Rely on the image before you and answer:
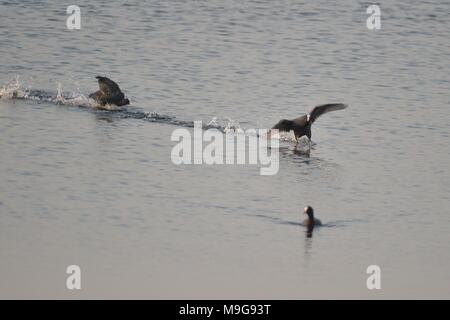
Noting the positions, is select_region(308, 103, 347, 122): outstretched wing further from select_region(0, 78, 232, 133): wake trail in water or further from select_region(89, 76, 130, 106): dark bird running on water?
select_region(89, 76, 130, 106): dark bird running on water

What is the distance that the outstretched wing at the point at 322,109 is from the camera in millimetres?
20266

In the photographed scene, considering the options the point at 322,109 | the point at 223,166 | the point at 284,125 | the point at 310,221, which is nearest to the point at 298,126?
the point at 284,125

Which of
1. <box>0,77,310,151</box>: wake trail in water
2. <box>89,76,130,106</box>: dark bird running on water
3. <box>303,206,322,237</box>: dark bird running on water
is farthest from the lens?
<box>89,76,130,106</box>: dark bird running on water

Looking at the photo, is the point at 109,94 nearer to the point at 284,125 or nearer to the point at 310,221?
the point at 284,125

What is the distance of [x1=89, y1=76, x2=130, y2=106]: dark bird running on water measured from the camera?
21.3 metres

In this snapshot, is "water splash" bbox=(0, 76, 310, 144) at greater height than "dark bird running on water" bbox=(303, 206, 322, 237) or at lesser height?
greater

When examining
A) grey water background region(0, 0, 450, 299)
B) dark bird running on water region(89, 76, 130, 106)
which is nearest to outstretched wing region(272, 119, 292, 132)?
grey water background region(0, 0, 450, 299)

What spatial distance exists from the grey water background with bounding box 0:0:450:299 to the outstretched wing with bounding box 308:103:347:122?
1.43 feet

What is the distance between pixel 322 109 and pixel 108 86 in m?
3.77

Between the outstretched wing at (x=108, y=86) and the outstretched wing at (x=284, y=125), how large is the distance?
2999 millimetres

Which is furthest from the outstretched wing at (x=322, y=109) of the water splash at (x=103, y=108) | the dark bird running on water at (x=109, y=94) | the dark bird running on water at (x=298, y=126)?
the dark bird running on water at (x=109, y=94)

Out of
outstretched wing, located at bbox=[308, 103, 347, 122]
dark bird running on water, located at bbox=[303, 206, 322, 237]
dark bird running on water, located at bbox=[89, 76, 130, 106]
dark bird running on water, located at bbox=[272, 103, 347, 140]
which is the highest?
dark bird running on water, located at bbox=[89, 76, 130, 106]

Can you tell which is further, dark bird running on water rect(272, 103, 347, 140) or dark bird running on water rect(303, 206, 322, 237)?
dark bird running on water rect(272, 103, 347, 140)

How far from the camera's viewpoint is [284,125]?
20156 millimetres
